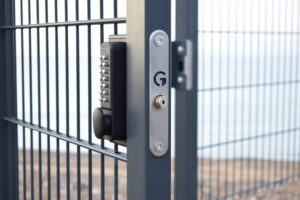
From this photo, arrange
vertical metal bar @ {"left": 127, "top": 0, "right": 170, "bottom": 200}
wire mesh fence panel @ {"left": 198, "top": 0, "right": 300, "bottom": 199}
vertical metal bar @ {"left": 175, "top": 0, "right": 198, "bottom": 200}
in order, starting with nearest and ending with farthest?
vertical metal bar @ {"left": 127, "top": 0, "right": 170, "bottom": 200} → vertical metal bar @ {"left": 175, "top": 0, "right": 198, "bottom": 200} → wire mesh fence panel @ {"left": 198, "top": 0, "right": 300, "bottom": 199}

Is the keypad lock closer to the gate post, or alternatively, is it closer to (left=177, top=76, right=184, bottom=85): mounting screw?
(left=177, top=76, right=184, bottom=85): mounting screw

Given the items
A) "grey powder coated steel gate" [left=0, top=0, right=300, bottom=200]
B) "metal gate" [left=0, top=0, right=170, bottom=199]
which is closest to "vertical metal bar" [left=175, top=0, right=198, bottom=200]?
"grey powder coated steel gate" [left=0, top=0, right=300, bottom=200]

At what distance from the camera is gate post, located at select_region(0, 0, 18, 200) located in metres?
1.97

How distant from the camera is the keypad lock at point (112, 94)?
3.61 ft

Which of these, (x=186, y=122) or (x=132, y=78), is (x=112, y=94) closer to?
(x=132, y=78)

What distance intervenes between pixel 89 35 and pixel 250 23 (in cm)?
277

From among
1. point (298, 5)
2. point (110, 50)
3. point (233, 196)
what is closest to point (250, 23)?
point (298, 5)

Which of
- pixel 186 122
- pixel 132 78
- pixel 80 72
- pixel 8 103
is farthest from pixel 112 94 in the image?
pixel 186 122

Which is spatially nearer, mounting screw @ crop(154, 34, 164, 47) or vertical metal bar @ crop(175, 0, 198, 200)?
mounting screw @ crop(154, 34, 164, 47)

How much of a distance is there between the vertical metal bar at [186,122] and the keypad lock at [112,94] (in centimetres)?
175

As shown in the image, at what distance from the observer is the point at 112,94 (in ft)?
3.66

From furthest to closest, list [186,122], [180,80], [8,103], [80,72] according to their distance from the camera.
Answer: [186,122], [8,103], [80,72], [180,80]

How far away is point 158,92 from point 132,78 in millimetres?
63

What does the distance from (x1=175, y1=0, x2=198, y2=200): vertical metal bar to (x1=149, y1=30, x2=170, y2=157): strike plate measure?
5.93ft
